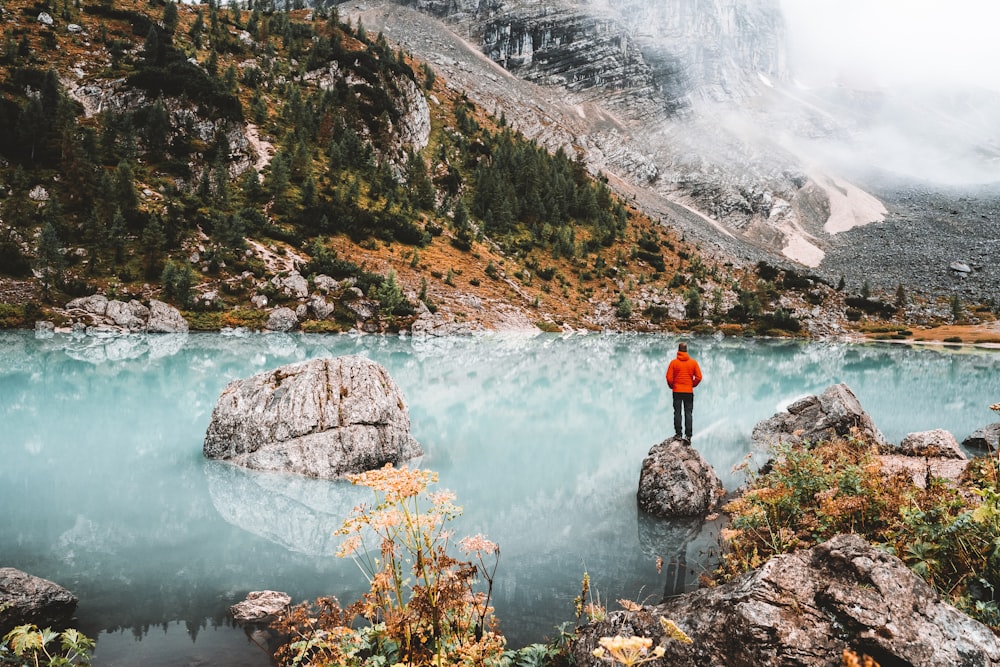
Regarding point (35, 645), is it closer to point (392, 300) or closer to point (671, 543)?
point (671, 543)

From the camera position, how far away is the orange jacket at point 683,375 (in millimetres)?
12484

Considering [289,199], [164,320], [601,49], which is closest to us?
[164,320]

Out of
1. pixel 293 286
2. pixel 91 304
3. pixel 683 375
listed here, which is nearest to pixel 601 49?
pixel 293 286

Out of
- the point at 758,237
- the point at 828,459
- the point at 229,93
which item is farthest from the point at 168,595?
the point at 758,237

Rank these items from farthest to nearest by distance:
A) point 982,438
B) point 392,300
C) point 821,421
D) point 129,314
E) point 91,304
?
point 392,300, point 129,314, point 91,304, point 982,438, point 821,421

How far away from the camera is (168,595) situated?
22.8ft

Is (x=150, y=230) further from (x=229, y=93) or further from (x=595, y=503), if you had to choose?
(x=595, y=503)

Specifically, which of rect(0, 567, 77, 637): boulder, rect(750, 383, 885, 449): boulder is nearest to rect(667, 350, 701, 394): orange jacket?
rect(750, 383, 885, 449): boulder

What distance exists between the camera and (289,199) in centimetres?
6156

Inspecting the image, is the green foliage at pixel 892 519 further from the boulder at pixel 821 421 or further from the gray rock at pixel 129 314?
the gray rock at pixel 129 314

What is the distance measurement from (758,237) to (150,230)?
121 m

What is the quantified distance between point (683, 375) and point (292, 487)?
9.28 metres

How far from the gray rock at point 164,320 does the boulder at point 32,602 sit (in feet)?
140

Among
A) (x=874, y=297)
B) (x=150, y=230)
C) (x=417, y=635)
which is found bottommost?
(x=874, y=297)
